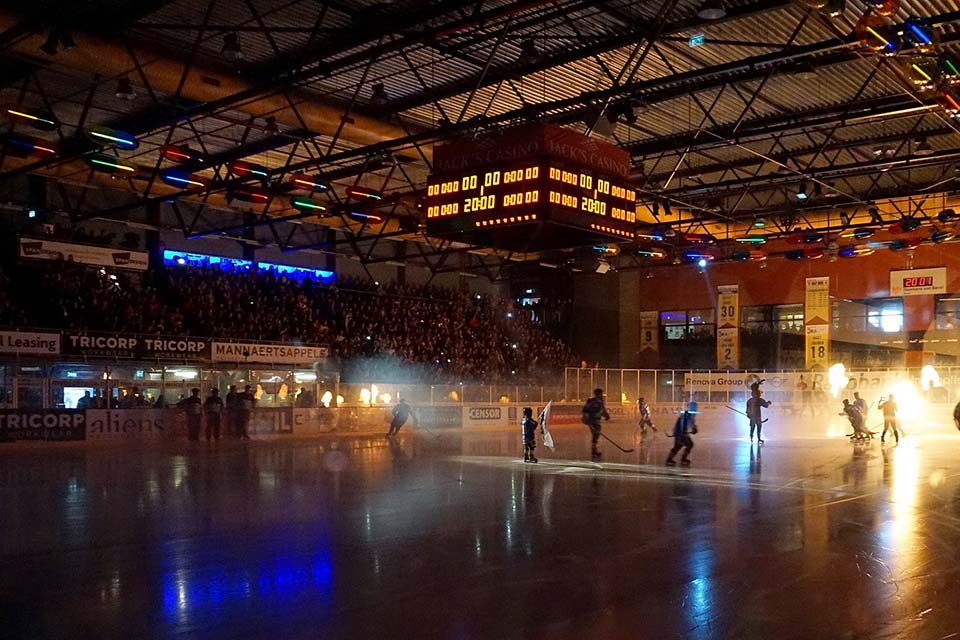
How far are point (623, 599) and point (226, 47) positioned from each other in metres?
13.6

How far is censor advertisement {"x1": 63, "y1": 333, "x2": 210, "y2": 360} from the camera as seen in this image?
1043 inches

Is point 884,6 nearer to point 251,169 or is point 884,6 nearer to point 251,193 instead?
point 251,169

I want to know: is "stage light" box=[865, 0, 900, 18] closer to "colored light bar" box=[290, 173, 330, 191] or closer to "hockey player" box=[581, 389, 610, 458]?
"hockey player" box=[581, 389, 610, 458]

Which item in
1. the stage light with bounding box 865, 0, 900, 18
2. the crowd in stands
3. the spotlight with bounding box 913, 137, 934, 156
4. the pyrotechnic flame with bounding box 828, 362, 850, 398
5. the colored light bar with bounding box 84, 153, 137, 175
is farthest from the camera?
the pyrotechnic flame with bounding box 828, 362, 850, 398

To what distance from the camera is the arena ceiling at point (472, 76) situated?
15.9 meters

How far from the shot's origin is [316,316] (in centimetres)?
3750

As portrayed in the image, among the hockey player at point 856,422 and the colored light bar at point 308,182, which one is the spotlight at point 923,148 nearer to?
the hockey player at point 856,422

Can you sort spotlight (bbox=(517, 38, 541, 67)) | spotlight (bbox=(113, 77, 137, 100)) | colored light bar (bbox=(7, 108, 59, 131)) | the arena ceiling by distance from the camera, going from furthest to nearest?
spotlight (bbox=(113, 77, 137, 100))
spotlight (bbox=(517, 38, 541, 67))
colored light bar (bbox=(7, 108, 59, 131))
the arena ceiling

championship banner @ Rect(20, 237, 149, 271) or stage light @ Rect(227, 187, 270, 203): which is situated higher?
stage light @ Rect(227, 187, 270, 203)

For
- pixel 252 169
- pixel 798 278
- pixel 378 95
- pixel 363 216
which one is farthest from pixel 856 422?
pixel 252 169

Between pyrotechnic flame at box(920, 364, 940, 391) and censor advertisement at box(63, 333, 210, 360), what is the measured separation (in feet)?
95.5

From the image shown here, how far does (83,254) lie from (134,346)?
5224mm

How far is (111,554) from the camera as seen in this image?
377 inches

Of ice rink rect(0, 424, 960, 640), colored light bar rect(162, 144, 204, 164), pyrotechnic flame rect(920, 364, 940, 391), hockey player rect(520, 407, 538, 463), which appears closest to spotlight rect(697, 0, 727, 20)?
ice rink rect(0, 424, 960, 640)
